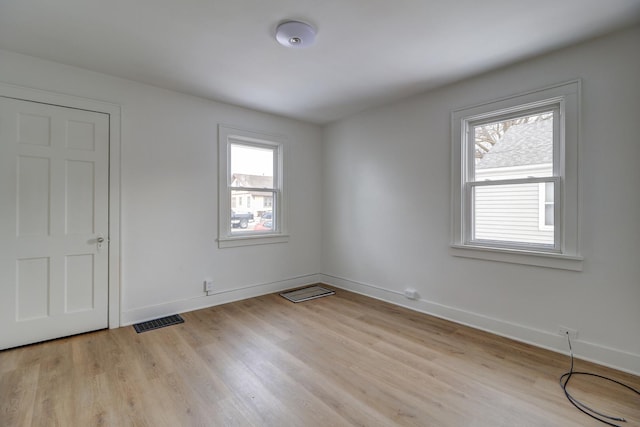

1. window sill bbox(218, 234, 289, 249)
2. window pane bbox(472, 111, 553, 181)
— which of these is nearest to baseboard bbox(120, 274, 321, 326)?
window sill bbox(218, 234, 289, 249)

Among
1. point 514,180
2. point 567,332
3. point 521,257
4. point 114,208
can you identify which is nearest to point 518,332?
point 567,332

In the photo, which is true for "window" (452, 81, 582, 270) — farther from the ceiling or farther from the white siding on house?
the ceiling

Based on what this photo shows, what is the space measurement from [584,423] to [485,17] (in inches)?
104

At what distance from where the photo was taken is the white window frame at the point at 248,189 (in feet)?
12.4

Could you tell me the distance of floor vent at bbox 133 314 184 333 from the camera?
3.01 meters

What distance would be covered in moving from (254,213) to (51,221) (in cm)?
213

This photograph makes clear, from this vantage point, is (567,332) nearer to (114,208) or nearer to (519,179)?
(519,179)

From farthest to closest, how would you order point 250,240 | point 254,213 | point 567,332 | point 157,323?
point 254,213 < point 250,240 < point 157,323 < point 567,332

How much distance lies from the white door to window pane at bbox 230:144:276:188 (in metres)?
1.43

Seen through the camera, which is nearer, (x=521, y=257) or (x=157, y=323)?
(x=521, y=257)

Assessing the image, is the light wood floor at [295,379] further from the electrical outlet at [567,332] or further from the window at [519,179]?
the window at [519,179]

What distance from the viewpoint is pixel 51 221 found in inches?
108

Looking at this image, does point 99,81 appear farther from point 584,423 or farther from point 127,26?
point 584,423

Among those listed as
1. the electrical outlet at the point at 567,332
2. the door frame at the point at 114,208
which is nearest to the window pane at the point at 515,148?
the electrical outlet at the point at 567,332
